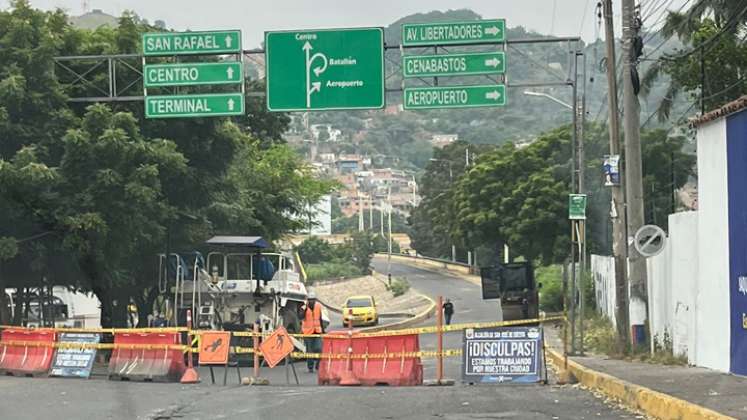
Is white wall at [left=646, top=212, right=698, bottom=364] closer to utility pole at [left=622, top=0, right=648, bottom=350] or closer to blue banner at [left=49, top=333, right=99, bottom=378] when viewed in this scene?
utility pole at [left=622, top=0, right=648, bottom=350]

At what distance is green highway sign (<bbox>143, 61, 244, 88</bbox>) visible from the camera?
77.3 ft

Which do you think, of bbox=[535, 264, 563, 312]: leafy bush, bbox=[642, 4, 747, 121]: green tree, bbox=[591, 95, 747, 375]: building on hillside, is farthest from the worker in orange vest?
bbox=[535, 264, 563, 312]: leafy bush

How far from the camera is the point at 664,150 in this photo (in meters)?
49.5

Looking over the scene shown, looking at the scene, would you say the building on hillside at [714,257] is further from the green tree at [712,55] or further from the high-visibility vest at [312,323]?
the green tree at [712,55]

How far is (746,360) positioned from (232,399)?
25.1 feet

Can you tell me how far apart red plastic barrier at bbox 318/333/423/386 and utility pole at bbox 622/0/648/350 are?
4930 mm

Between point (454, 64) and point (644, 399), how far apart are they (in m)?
10.7

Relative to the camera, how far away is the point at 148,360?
21141 mm

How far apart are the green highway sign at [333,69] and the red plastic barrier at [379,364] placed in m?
5.57

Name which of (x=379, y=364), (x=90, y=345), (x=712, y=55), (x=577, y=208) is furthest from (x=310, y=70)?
(x=712, y=55)

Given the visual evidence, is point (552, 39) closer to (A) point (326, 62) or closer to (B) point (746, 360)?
(A) point (326, 62)

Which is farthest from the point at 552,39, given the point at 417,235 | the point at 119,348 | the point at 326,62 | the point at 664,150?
the point at 417,235

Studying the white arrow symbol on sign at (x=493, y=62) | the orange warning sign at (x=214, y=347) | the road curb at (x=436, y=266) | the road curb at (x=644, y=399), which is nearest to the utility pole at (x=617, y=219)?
the white arrow symbol on sign at (x=493, y=62)

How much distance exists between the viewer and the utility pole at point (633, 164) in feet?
69.9
